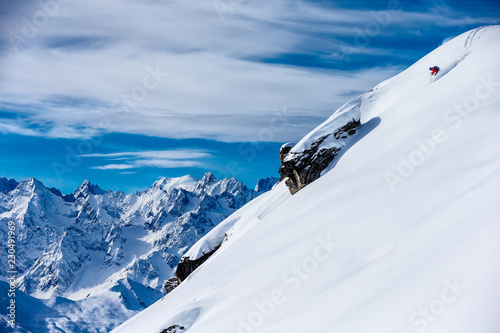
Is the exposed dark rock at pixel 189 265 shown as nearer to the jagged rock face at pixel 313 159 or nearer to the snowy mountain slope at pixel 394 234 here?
the snowy mountain slope at pixel 394 234

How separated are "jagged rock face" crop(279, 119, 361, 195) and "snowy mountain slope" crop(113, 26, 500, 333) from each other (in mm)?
831

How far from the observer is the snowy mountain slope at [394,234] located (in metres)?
11.5

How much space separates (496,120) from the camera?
69.3 feet

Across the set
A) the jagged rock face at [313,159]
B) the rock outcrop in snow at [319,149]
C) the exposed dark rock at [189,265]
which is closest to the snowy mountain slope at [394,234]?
the rock outcrop in snow at [319,149]

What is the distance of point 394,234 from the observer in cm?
1706

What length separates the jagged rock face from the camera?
33844 mm

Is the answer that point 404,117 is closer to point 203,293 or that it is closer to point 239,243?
point 239,243

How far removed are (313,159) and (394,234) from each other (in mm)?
17262

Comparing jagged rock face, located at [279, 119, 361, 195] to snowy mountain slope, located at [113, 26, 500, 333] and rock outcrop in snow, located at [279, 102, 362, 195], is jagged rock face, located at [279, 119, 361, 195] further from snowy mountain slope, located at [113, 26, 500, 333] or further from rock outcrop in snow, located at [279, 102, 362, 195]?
snowy mountain slope, located at [113, 26, 500, 333]

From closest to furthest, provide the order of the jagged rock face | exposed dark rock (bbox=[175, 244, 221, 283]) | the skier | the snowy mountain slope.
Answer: the snowy mountain slope
the skier
the jagged rock face
exposed dark rock (bbox=[175, 244, 221, 283])

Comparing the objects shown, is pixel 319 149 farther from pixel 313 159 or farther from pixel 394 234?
pixel 394 234

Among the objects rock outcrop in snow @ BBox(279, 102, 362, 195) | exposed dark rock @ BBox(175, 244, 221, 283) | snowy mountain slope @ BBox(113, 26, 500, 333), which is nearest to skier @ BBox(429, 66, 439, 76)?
snowy mountain slope @ BBox(113, 26, 500, 333)

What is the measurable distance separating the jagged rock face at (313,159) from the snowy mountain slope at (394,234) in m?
0.83

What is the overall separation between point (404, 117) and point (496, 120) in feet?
32.0
